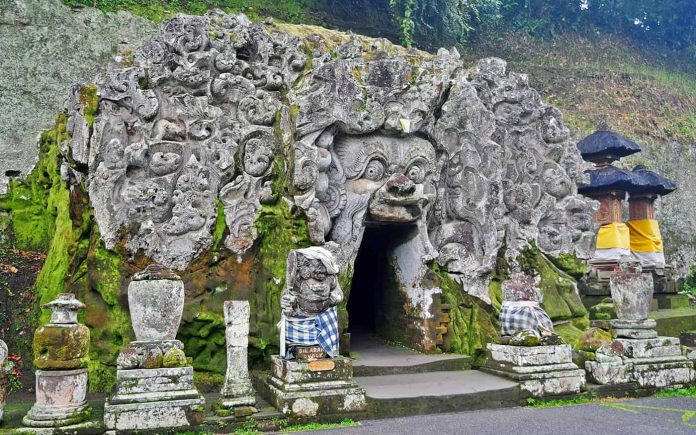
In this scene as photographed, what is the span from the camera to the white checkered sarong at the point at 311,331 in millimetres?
7062

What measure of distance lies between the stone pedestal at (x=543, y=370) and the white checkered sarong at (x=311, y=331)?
9.22ft

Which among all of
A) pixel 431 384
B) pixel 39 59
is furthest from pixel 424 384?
pixel 39 59

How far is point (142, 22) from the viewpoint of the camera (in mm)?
16609

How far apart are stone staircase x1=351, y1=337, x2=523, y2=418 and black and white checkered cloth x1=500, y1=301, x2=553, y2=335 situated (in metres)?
0.77

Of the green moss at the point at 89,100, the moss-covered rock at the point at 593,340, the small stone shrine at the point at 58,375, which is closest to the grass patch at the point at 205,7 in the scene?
the green moss at the point at 89,100

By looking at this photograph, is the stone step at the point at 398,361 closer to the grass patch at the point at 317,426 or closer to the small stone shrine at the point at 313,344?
the small stone shrine at the point at 313,344

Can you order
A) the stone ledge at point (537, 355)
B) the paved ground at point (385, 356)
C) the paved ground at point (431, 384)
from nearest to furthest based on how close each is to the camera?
the paved ground at point (431, 384) → the stone ledge at point (537, 355) → the paved ground at point (385, 356)

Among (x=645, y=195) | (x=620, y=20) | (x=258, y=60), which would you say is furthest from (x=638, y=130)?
(x=258, y=60)

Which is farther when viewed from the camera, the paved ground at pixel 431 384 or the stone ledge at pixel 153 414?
the paved ground at pixel 431 384

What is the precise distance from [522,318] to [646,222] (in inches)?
357

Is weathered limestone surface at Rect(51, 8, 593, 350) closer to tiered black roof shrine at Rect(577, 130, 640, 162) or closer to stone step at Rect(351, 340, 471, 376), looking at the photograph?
stone step at Rect(351, 340, 471, 376)

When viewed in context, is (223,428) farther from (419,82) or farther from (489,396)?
(419,82)

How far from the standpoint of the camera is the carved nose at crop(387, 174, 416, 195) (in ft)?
31.0

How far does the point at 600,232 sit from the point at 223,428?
11.6m
